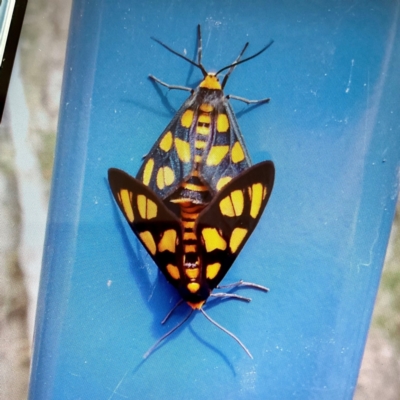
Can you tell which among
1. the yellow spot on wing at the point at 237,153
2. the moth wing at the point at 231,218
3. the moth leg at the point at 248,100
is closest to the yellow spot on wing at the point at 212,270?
the moth wing at the point at 231,218

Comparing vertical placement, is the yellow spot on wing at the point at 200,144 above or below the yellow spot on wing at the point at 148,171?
above

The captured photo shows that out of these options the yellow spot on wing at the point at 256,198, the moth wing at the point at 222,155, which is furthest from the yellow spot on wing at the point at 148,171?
the yellow spot on wing at the point at 256,198

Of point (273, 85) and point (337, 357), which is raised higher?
point (273, 85)

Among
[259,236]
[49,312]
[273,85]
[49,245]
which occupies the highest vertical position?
[273,85]

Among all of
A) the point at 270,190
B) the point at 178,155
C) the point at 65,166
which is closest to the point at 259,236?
the point at 270,190

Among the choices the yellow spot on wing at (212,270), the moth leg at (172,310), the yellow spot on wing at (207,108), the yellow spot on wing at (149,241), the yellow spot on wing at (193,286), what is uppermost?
the yellow spot on wing at (207,108)

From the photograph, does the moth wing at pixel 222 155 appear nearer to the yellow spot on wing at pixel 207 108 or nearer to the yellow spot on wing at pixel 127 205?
the yellow spot on wing at pixel 207 108

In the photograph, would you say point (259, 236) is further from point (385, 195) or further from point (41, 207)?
point (41, 207)

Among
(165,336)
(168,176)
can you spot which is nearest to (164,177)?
(168,176)
